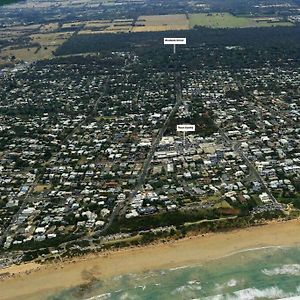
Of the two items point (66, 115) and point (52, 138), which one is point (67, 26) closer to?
point (66, 115)

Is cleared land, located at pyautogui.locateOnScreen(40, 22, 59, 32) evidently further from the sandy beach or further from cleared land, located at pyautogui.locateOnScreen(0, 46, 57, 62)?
the sandy beach

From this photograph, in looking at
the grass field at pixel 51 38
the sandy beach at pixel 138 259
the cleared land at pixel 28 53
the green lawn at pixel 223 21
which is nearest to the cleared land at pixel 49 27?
the grass field at pixel 51 38

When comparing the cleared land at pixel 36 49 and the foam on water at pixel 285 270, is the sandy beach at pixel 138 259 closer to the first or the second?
the foam on water at pixel 285 270

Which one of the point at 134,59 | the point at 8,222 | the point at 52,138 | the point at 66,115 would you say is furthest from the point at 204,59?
the point at 8,222

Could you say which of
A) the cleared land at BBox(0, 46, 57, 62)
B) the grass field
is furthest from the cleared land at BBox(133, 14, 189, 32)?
the cleared land at BBox(0, 46, 57, 62)

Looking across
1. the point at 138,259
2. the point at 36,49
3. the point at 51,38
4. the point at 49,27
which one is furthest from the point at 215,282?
the point at 49,27
